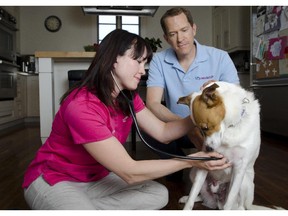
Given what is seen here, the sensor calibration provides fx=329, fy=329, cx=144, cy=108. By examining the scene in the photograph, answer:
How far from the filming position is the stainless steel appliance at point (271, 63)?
3.70 metres

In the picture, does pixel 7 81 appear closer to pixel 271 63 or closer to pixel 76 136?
pixel 271 63

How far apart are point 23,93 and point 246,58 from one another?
163 inches

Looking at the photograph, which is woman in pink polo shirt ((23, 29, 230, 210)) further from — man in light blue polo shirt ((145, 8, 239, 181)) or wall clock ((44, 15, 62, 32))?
wall clock ((44, 15, 62, 32))

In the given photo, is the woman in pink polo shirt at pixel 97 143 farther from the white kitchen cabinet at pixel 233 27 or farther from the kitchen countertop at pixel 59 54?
the white kitchen cabinet at pixel 233 27

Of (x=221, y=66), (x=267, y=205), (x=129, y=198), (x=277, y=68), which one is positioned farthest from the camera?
(x=277, y=68)

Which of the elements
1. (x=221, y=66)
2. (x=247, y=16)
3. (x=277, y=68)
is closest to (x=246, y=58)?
(x=247, y=16)

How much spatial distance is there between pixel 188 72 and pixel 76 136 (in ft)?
3.15

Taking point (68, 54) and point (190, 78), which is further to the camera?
point (68, 54)

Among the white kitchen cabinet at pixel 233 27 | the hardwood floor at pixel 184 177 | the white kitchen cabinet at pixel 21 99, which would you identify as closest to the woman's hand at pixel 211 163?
the hardwood floor at pixel 184 177

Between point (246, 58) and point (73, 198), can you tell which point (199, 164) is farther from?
point (246, 58)

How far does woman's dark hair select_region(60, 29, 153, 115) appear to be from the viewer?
1190mm

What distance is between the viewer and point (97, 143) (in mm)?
1105
